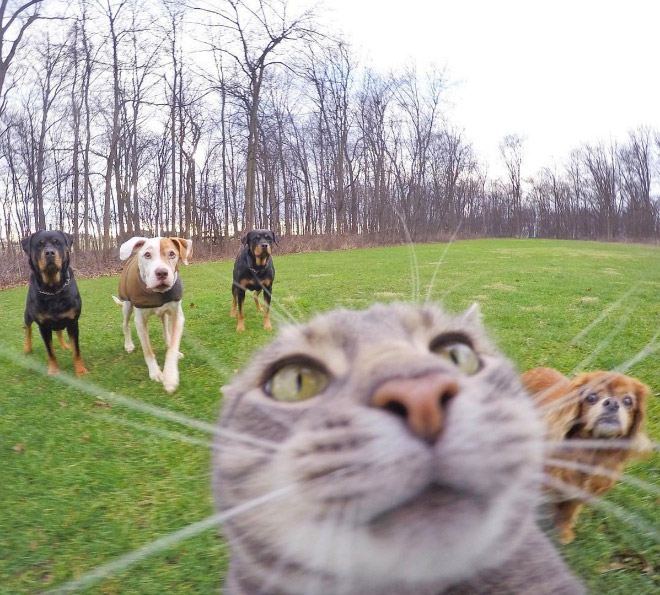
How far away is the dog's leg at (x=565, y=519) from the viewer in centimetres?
271

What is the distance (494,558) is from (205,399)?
4.41 meters

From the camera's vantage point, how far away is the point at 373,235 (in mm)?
31984

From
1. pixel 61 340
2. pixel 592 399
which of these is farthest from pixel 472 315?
pixel 61 340

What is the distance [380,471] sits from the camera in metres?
0.78

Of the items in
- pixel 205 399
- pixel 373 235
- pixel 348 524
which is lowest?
pixel 205 399

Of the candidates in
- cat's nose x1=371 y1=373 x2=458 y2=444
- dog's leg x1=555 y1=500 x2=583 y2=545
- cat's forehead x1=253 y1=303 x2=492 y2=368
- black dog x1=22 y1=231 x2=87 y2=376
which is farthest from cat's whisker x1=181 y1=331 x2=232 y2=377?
black dog x1=22 y1=231 x2=87 y2=376

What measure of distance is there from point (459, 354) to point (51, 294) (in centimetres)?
626

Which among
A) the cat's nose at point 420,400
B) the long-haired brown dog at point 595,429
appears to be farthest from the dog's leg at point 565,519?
the cat's nose at point 420,400


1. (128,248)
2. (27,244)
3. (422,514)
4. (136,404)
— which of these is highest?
(27,244)

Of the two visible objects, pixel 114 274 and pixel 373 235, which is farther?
pixel 373 235

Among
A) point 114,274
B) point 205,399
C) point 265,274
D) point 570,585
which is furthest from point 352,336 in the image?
point 114,274

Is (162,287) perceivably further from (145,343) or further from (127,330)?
(127,330)

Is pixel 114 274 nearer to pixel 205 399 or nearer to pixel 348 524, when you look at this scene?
pixel 205 399

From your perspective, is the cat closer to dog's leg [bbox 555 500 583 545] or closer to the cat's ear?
the cat's ear
